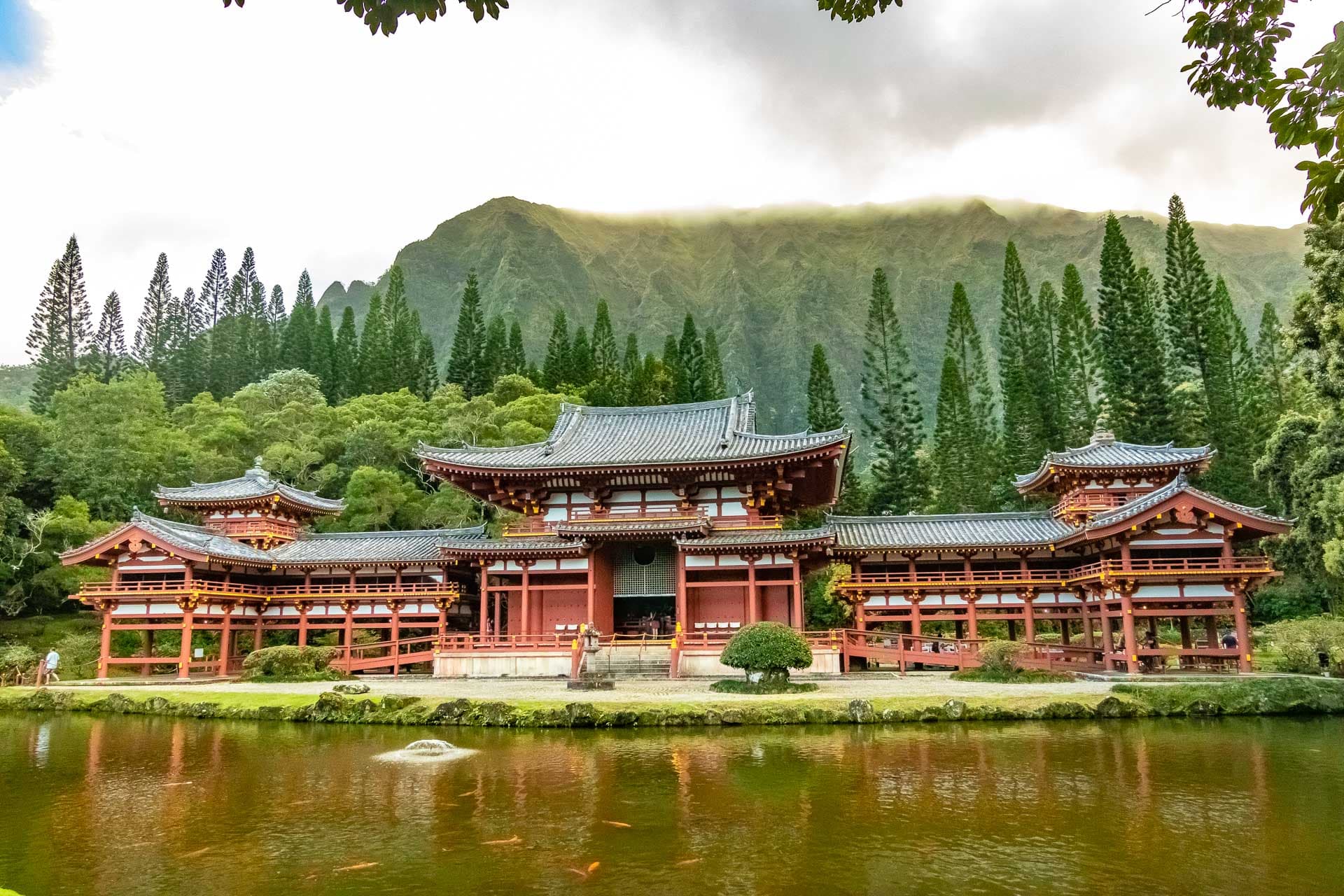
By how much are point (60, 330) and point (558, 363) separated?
120ft

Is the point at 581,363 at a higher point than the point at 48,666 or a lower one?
higher

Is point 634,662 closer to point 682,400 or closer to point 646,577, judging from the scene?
point 646,577

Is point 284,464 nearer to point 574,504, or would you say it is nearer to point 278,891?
point 574,504

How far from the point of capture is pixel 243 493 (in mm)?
30547

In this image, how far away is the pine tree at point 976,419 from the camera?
43.4m

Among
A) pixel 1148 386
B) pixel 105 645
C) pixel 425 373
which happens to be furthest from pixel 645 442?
pixel 425 373

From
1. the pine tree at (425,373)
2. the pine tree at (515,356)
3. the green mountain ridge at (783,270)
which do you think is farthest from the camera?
the green mountain ridge at (783,270)

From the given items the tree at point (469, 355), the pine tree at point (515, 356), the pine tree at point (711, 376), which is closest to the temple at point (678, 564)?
the pine tree at point (711, 376)

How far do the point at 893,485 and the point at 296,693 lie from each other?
35.9 meters

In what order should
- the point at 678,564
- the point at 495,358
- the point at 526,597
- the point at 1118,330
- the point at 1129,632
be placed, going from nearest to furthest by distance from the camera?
1. the point at 1129,632
2. the point at 678,564
3. the point at 526,597
4. the point at 1118,330
5. the point at 495,358

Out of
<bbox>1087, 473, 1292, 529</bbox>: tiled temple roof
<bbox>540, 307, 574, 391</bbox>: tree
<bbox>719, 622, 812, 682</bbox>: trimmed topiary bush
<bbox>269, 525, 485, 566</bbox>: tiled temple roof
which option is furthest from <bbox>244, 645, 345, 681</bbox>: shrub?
<bbox>540, 307, 574, 391</bbox>: tree

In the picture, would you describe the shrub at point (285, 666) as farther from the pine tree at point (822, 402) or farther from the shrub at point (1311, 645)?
the pine tree at point (822, 402)

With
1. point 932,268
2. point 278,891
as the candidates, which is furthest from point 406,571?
point 932,268

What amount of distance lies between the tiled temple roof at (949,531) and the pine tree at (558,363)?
110 ft
